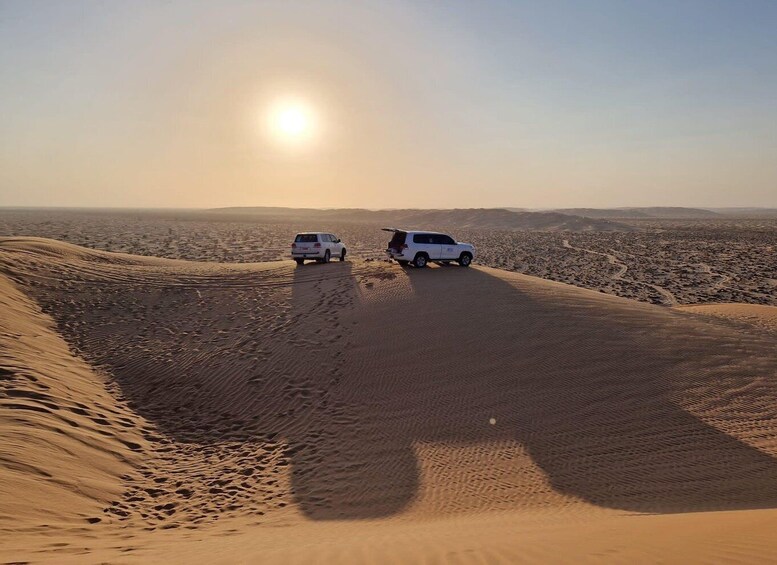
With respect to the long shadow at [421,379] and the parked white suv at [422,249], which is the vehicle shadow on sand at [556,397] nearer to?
the long shadow at [421,379]

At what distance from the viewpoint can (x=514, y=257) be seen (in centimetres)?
4506

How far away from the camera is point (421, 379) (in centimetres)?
1232

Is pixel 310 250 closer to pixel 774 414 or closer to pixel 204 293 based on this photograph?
pixel 204 293

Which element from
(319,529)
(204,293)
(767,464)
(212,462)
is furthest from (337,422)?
(204,293)

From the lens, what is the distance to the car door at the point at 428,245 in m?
22.1

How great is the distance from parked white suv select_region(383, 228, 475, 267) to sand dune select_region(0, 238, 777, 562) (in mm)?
3725

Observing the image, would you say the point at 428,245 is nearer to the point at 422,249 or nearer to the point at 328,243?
the point at 422,249

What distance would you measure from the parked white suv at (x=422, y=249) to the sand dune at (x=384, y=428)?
12.2ft

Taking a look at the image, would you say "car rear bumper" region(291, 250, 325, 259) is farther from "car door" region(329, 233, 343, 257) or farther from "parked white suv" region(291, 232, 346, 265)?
"car door" region(329, 233, 343, 257)

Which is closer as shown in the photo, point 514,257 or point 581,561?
point 581,561

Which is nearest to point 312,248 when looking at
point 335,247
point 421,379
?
point 335,247

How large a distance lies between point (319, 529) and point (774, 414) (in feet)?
33.3

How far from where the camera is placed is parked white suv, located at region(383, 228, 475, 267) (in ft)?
72.2

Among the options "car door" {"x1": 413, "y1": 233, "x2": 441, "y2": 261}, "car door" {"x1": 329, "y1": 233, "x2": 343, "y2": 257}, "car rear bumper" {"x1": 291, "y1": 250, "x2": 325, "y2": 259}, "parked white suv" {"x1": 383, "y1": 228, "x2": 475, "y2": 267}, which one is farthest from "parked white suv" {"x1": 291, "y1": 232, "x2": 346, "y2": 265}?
"car door" {"x1": 413, "y1": 233, "x2": 441, "y2": 261}
